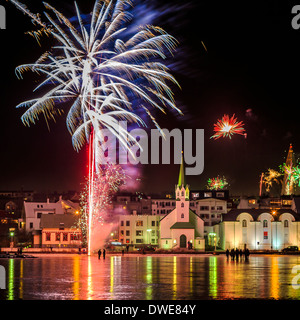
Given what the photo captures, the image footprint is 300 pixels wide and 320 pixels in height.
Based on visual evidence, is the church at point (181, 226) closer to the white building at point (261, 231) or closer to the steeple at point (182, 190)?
the steeple at point (182, 190)

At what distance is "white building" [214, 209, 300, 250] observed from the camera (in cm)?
9150

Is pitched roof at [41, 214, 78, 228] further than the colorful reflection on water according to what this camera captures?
Yes

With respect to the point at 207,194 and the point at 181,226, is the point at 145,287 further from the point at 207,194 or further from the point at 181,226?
the point at 207,194

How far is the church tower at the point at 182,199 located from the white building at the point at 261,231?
7.76 m

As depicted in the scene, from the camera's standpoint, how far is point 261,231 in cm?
9175

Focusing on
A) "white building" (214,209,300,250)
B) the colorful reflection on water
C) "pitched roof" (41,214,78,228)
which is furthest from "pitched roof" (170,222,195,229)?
the colorful reflection on water

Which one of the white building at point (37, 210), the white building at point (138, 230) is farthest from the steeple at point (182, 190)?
the white building at point (37, 210)

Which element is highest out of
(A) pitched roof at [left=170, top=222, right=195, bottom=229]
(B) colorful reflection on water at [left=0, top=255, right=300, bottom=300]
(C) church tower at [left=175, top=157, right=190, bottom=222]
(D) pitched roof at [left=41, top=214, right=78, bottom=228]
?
(C) church tower at [left=175, top=157, right=190, bottom=222]

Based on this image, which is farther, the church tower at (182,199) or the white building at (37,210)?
the white building at (37,210)

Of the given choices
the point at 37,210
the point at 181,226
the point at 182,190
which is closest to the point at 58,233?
the point at 37,210

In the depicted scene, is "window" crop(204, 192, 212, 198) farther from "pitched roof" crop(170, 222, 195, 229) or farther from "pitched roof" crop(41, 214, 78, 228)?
"pitched roof" crop(41, 214, 78, 228)

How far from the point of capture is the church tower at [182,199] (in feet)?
318

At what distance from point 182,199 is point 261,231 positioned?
50.7ft
